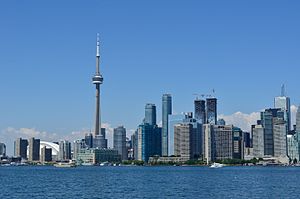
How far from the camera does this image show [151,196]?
304ft

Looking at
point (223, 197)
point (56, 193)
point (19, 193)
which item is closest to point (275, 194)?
point (223, 197)

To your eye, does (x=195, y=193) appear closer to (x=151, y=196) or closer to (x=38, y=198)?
(x=151, y=196)

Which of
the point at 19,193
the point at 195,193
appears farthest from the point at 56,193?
the point at 195,193

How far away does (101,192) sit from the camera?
101125 mm

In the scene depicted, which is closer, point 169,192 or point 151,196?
point 151,196

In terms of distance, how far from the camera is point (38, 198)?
89688mm

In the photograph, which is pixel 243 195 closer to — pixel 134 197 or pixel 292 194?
pixel 292 194

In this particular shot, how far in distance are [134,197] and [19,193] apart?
2106 centimetres

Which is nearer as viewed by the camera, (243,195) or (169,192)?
(243,195)

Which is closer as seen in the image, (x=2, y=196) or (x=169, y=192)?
(x=2, y=196)

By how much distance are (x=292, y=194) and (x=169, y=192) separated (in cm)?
1978

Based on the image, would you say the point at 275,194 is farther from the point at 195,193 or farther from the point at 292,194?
the point at 195,193

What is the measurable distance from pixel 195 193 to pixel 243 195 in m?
8.74

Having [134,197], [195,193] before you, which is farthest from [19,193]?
[195,193]
